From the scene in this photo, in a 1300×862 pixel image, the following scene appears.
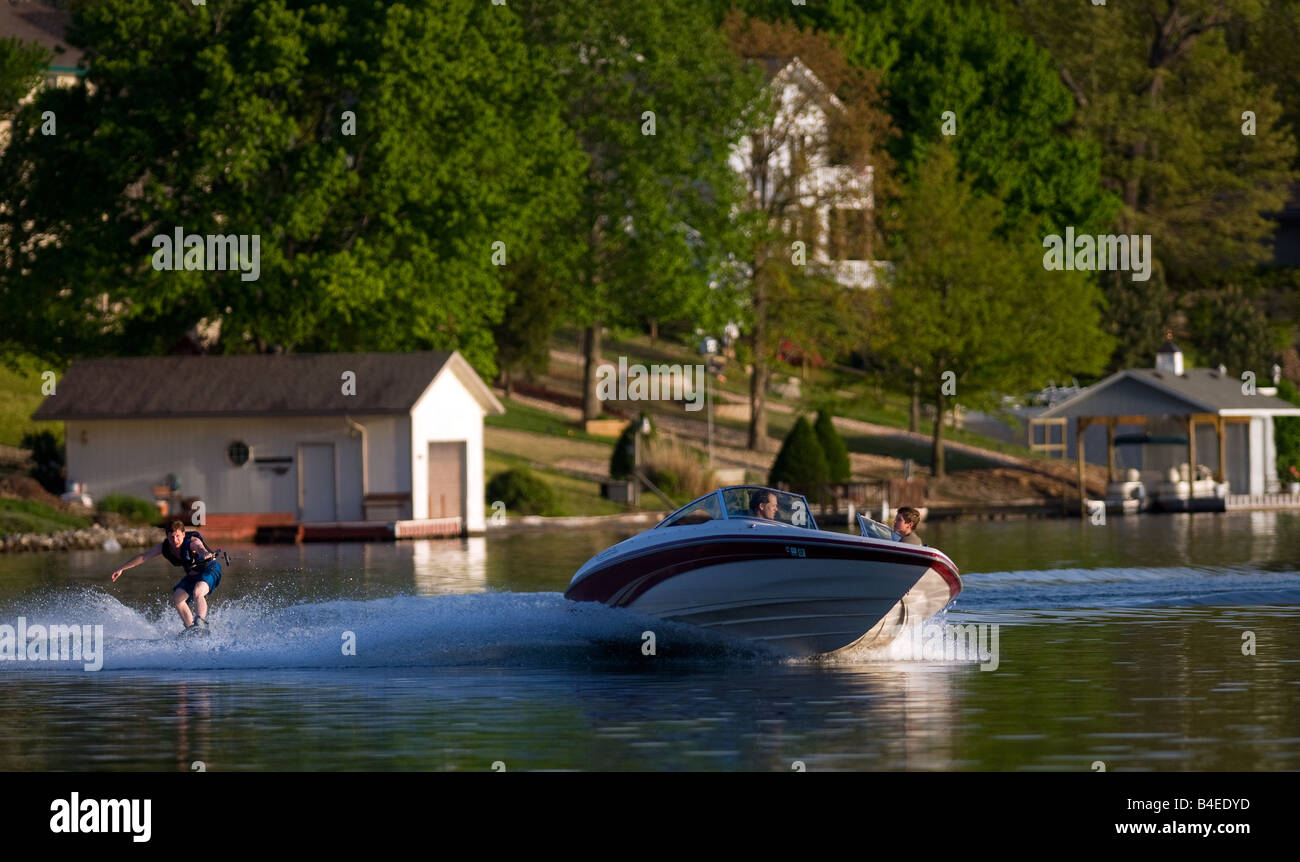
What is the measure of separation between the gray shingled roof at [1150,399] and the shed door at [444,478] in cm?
2440

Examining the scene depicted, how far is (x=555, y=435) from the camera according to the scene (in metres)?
76.3

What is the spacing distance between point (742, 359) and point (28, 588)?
4845 centimetres

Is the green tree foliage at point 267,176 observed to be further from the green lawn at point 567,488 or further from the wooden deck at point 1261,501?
the wooden deck at point 1261,501

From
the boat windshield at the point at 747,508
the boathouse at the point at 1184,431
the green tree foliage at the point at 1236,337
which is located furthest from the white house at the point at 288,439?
the green tree foliage at the point at 1236,337

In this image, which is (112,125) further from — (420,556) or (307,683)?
(307,683)

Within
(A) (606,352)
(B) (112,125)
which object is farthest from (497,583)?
(A) (606,352)

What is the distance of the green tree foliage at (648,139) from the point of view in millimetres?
78062

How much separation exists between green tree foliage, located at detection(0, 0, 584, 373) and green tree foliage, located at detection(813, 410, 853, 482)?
12.9 meters

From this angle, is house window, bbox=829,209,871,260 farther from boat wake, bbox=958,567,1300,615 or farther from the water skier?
the water skier

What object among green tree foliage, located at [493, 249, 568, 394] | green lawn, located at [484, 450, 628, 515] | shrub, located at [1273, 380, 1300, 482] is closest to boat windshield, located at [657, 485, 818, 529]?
green lawn, located at [484, 450, 628, 515]

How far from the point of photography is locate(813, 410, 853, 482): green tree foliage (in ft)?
233

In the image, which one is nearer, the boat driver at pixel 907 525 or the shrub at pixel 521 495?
the boat driver at pixel 907 525

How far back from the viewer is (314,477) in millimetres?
57375

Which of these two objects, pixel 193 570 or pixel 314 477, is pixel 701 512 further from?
pixel 314 477
